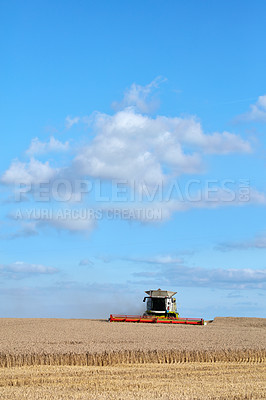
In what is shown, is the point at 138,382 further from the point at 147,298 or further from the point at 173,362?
the point at 147,298

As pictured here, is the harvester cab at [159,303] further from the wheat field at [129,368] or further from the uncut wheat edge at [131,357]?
the uncut wheat edge at [131,357]

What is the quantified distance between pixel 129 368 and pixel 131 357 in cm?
168

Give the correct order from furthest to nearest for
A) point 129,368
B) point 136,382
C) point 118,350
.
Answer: point 118,350 < point 129,368 < point 136,382

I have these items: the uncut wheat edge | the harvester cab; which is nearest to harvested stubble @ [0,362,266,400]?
the uncut wheat edge

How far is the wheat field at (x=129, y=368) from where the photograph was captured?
41.8ft

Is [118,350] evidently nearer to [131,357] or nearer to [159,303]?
[131,357]

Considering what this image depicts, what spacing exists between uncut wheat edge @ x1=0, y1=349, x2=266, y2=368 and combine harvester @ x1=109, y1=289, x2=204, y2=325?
17.2m

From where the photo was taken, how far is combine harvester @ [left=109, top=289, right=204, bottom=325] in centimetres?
3723

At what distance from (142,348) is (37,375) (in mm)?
5509

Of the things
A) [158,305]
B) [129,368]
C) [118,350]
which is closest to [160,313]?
[158,305]

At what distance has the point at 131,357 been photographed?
60.4 ft

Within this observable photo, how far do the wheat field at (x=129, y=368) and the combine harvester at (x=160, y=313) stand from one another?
42.8 ft

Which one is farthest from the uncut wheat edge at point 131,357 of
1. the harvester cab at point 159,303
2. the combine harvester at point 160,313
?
the harvester cab at point 159,303

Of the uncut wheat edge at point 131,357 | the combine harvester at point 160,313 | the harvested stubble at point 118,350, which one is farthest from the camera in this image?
the combine harvester at point 160,313
